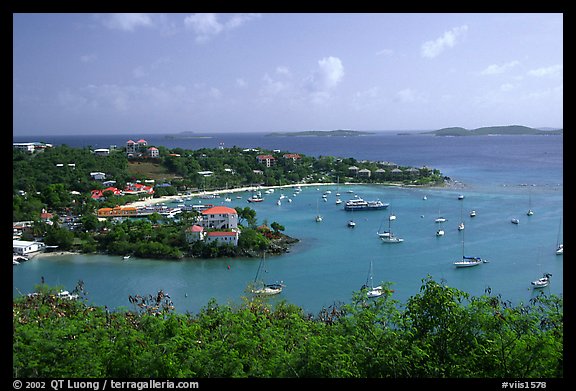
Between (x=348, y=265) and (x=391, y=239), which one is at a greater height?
(x=391, y=239)

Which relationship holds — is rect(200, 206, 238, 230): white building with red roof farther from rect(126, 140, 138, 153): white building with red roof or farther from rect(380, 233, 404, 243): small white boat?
rect(126, 140, 138, 153): white building with red roof

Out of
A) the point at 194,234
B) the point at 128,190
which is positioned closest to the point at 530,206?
the point at 194,234

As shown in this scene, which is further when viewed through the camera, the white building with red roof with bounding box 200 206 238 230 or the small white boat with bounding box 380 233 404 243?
the white building with red roof with bounding box 200 206 238 230

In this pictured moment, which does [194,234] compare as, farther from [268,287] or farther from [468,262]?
[468,262]

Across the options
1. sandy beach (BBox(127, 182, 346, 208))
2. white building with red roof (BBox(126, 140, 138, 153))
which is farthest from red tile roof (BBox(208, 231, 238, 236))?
white building with red roof (BBox(126, 140, 138, 153))

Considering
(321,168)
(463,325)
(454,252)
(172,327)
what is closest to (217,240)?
(454,252)

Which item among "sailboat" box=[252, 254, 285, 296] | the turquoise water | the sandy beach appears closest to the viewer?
"sailboat" box=[252, 254, 285, 296]

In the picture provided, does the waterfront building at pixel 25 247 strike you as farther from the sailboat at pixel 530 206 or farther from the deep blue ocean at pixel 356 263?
the sailboat at pixel 530 206

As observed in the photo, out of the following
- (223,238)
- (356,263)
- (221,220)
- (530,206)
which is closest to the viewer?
(356,263)
